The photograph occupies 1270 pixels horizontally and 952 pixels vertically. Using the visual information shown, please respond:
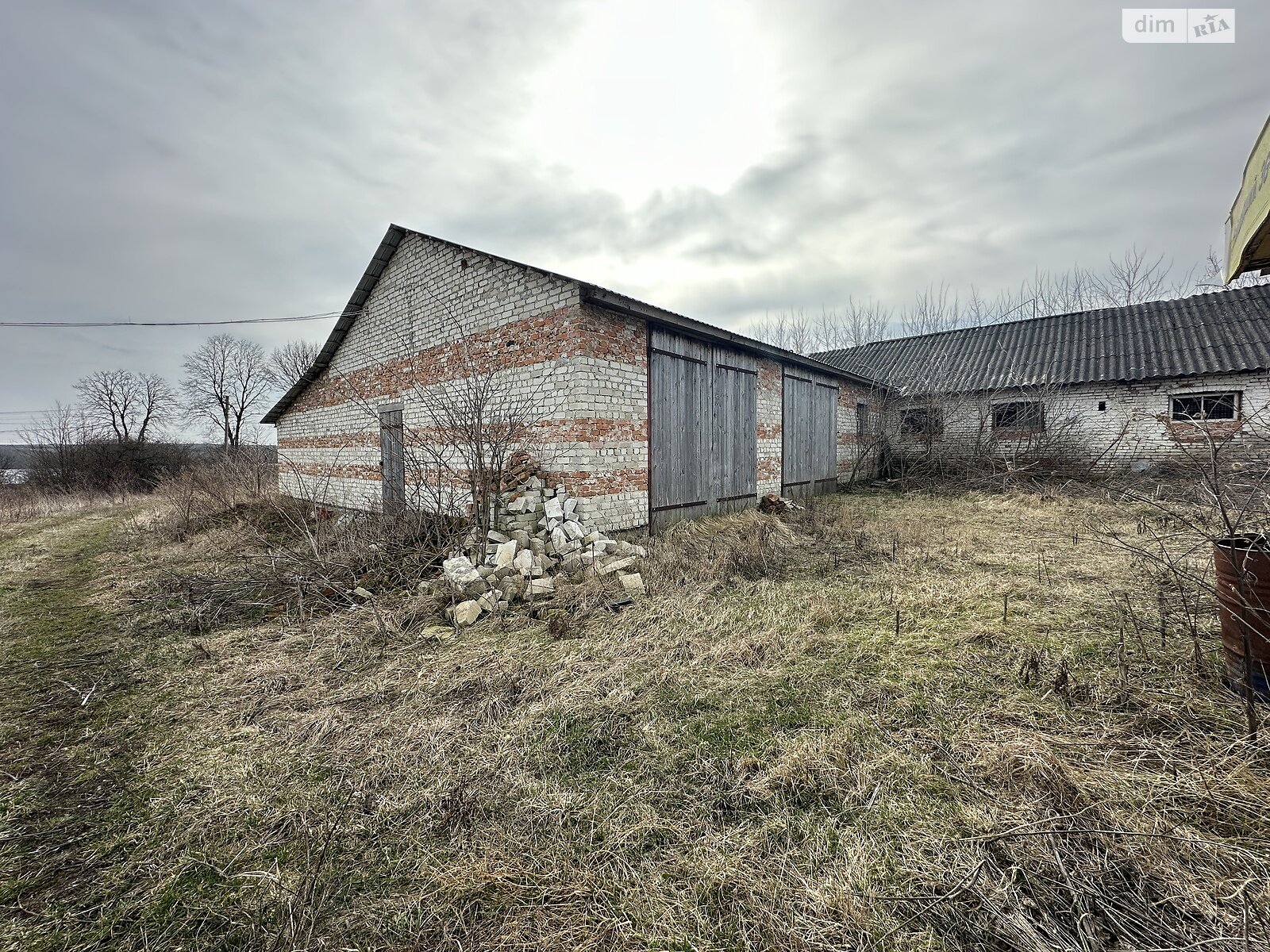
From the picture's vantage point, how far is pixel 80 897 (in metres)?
1.92

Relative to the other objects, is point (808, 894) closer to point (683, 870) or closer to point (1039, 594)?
point (683, 870)

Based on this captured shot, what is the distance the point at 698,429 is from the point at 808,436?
496cm

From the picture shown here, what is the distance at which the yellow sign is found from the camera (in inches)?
72.7

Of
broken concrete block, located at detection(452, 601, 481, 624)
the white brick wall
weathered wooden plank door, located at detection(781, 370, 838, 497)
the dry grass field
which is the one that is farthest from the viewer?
the white brick wall

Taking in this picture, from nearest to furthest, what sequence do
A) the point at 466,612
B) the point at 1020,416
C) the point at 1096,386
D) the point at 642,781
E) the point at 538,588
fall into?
the point at 642,781 < the point at 466,612 < the point at 538,588 < the point at 1096,386 < the point at 1020,416

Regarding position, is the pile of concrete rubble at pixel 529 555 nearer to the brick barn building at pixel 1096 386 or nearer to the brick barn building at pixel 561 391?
the brick barn building at pixel 561 391

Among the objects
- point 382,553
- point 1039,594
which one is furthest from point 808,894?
point 382,553

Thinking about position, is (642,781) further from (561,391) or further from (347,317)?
(347,317)

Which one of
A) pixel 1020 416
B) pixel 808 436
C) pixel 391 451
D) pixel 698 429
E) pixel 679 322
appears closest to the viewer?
pixel 679 322

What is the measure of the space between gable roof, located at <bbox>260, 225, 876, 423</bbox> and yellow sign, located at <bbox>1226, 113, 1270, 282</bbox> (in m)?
5.55

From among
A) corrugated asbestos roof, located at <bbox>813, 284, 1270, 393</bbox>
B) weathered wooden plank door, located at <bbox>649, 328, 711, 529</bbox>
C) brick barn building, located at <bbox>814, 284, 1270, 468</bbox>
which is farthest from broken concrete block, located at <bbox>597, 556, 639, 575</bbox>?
corrugated asbestos roof, located at <bbox>813, 284, 1270, 393</bbox>

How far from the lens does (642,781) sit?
2.49m

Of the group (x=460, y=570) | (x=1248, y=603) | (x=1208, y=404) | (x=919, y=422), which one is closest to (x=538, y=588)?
(x=460, y=570)

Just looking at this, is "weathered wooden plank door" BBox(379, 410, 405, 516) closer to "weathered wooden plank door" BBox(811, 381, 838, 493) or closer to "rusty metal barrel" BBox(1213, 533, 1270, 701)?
"weathered wooden plank door" BBox(811, 381, 838, 493)
